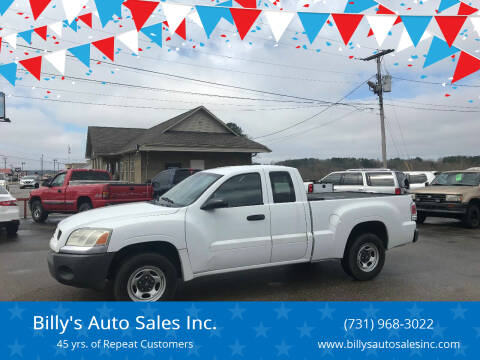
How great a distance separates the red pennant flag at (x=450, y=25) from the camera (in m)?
6.92

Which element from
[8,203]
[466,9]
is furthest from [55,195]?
[466,9]

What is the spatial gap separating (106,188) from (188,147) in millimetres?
Answer: 11032

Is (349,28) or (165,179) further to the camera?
(165,179)

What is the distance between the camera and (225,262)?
197 inches

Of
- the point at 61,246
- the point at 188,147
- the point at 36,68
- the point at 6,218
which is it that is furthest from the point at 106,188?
the point at 188,147

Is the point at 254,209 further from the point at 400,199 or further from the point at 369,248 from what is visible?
the point at 400,199

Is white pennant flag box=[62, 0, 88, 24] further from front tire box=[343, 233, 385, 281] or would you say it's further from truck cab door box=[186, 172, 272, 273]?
front tire box=[343, 233, 385, 281]

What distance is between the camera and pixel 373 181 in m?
13.7

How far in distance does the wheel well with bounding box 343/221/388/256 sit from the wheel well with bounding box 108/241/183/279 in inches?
102

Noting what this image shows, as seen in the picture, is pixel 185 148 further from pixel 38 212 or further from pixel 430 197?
pixel 430 197

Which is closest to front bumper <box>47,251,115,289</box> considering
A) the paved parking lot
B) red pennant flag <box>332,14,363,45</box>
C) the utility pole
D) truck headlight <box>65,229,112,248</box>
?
truck headlight <box>65,229,112,248</box>

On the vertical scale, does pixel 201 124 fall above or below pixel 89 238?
above

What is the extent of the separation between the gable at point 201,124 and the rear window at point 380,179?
1345 cm

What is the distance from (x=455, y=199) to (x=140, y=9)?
10286 millimetres
